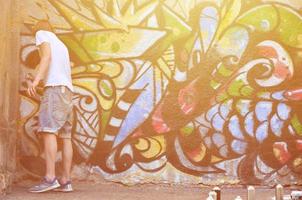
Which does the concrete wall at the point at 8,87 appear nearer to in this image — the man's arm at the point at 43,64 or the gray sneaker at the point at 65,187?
the man's arm at the point at 43,64

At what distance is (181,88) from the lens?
7.31 metres

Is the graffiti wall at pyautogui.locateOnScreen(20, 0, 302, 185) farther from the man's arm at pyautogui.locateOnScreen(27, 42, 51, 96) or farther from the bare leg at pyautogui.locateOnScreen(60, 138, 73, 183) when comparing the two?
the man's arm at pyautogui.locateOnScreen(27, 42, 51, 96)

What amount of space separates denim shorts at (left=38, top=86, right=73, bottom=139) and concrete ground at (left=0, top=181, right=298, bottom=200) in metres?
0.71

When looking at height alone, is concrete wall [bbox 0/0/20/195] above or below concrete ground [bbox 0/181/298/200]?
above

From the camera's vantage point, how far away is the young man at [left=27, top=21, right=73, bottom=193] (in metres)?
6.41

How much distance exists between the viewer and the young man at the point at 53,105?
6.41 metres

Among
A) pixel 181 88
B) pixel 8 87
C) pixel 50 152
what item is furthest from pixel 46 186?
pixel 181 88

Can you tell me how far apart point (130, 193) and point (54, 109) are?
4.14 feet

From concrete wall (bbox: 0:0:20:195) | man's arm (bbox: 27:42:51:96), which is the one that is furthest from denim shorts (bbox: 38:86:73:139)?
concrete wall (bbox: 0:0:20:195)

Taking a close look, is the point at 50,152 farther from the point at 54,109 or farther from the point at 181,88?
the point at 181,88

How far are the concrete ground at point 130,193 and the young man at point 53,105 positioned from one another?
215 millimetres

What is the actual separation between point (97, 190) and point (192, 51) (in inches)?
81.9

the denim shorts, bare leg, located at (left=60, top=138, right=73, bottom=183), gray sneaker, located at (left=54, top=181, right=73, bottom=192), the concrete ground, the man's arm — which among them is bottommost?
the concrete ground

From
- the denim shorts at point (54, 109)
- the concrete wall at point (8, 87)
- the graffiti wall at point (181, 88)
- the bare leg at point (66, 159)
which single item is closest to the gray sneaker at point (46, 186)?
the bare leg at point (66, 159)
